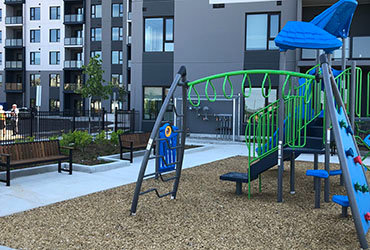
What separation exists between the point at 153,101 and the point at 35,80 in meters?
36.6

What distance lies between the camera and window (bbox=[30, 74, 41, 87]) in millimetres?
53688

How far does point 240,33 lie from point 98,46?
109ft

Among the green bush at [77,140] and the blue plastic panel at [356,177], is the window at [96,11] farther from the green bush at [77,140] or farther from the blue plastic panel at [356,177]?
the blue plastic panel at [356,177]

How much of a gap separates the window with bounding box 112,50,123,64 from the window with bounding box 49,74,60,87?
8410 millimetres

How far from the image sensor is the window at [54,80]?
52.8 meters

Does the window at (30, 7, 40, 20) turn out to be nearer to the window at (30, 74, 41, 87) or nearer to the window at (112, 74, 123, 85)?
the window at (30, 74, 41, 87)

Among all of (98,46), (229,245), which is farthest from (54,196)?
(98,46)

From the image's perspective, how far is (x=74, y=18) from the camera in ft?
170

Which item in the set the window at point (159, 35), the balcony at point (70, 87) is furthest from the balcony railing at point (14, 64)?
the window at point (159, 35)

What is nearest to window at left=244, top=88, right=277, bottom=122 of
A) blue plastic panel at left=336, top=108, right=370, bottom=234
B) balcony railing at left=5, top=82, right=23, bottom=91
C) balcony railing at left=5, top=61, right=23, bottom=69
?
blue plastic panel at left=336, top=108, right=370, bottom=234

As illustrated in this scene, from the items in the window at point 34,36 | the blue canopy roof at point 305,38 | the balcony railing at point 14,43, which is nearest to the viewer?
the blue canopy roof at point 305,38

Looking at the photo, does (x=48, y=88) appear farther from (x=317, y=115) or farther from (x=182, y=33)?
(x=317, y=115)

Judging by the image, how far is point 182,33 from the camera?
2172cm

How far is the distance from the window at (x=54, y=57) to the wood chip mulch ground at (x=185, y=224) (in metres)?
48.2
